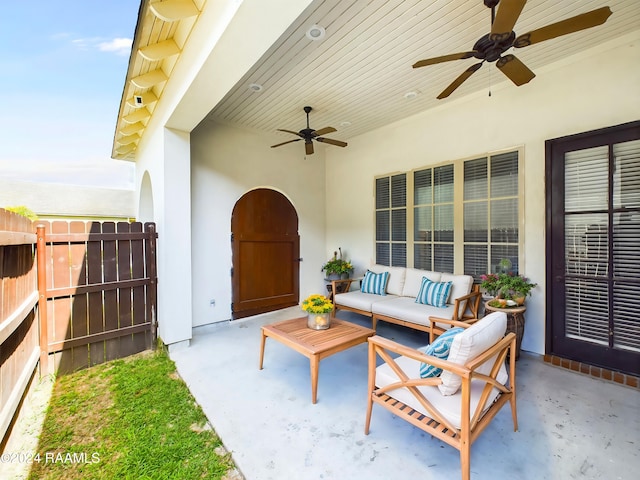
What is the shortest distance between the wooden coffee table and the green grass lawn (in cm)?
85

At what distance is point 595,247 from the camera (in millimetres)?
2883

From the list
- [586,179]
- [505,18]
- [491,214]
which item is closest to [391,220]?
[491,214]

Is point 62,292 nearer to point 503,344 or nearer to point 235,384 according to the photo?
point 235,384

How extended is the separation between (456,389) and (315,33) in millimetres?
3060

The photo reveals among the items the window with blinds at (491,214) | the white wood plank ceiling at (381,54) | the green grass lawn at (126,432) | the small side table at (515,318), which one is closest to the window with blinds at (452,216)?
the window with blinds at (491,214)

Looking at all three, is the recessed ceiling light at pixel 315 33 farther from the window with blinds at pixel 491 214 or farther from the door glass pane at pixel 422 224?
the door glass pane at pixel 422 224

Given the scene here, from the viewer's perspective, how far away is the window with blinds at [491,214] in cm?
349

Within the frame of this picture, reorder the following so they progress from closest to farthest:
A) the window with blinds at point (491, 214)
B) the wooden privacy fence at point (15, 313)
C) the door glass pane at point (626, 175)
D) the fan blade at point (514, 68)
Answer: the wooden privacy fence at point (15, 313)
the fan blade at point (514, 68)
the door glass pane at point (626, 175)
the window with blinds at point (491, 214)

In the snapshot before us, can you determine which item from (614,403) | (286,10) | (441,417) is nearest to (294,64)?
(286,10)

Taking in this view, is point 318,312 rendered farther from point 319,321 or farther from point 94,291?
point 94,291

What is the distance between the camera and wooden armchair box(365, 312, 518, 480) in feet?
4.96

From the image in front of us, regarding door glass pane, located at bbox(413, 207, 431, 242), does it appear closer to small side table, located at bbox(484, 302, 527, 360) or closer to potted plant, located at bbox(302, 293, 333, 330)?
small side table, located at bbox(484, 302, 527, 360)

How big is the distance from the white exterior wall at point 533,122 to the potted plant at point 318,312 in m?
2.42

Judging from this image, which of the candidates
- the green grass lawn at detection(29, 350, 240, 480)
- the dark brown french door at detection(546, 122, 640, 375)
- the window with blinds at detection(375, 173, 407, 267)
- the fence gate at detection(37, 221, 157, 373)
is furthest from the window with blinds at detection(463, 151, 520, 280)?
the fence gate at detection(37, 221, 157, 373)
